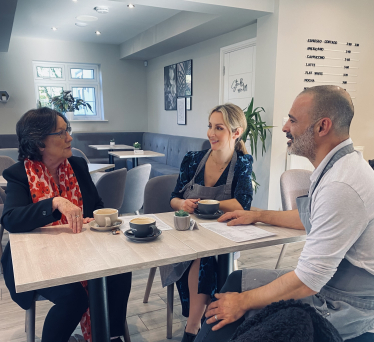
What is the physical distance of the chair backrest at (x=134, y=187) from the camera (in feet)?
9.66

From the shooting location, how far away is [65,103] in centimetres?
654

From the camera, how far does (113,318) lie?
1576 millimetres

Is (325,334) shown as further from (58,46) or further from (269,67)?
(58,46)

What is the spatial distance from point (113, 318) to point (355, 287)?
43.0 inches

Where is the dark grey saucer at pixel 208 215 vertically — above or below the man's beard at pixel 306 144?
below

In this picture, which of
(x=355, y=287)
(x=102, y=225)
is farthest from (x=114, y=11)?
(x=355, y=287)

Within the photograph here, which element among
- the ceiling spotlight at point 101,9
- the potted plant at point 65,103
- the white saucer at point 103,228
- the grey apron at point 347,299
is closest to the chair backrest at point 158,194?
the white saucer at point 103,228

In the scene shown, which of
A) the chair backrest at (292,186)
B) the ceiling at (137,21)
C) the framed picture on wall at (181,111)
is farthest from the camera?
the framed picture on wall at (181,111)

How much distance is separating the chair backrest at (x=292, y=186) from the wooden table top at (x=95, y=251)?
0.91 meters

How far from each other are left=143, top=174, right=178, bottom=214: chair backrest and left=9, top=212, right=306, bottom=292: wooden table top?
0.62m

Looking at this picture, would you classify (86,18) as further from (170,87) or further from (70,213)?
(70,213)

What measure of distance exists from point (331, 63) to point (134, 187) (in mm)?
2701

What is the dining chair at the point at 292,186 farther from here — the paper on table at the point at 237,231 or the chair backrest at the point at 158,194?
the paper on table at the point at 237,231

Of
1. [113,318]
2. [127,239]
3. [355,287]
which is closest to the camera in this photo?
[355,287]
